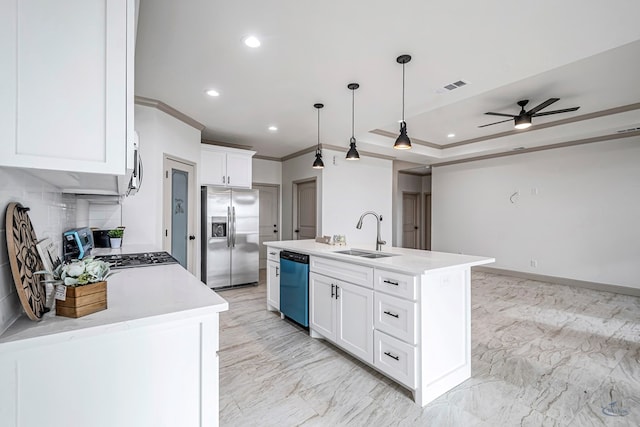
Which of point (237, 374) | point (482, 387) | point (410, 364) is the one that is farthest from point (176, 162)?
point (482, 387)

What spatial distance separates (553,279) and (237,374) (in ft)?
19.5

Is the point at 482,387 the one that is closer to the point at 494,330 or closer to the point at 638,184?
the point at 494,330

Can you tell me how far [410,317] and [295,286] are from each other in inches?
58.6

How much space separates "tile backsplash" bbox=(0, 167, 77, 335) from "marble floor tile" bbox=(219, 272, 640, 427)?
1364mm

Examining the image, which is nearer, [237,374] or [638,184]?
[237,374]

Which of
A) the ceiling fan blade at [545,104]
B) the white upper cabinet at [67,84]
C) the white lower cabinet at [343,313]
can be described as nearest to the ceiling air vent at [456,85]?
the ceiling fan blade at [545,104]

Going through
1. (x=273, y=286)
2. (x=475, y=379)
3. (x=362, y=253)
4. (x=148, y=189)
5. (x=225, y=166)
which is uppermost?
(x=225, y=166)

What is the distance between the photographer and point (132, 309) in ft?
3.47

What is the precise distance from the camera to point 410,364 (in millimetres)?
1915

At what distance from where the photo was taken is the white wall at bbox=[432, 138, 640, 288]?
467cm

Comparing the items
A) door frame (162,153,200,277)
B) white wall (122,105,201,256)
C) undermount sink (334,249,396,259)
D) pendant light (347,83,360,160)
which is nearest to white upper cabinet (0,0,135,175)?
undermount sink (334,249,396,259)

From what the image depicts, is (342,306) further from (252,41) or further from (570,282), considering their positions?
(570,282)

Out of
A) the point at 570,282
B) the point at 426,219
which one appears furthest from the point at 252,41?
the point at 426,219

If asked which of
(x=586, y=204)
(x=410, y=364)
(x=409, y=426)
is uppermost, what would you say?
(x=586, y=204)
